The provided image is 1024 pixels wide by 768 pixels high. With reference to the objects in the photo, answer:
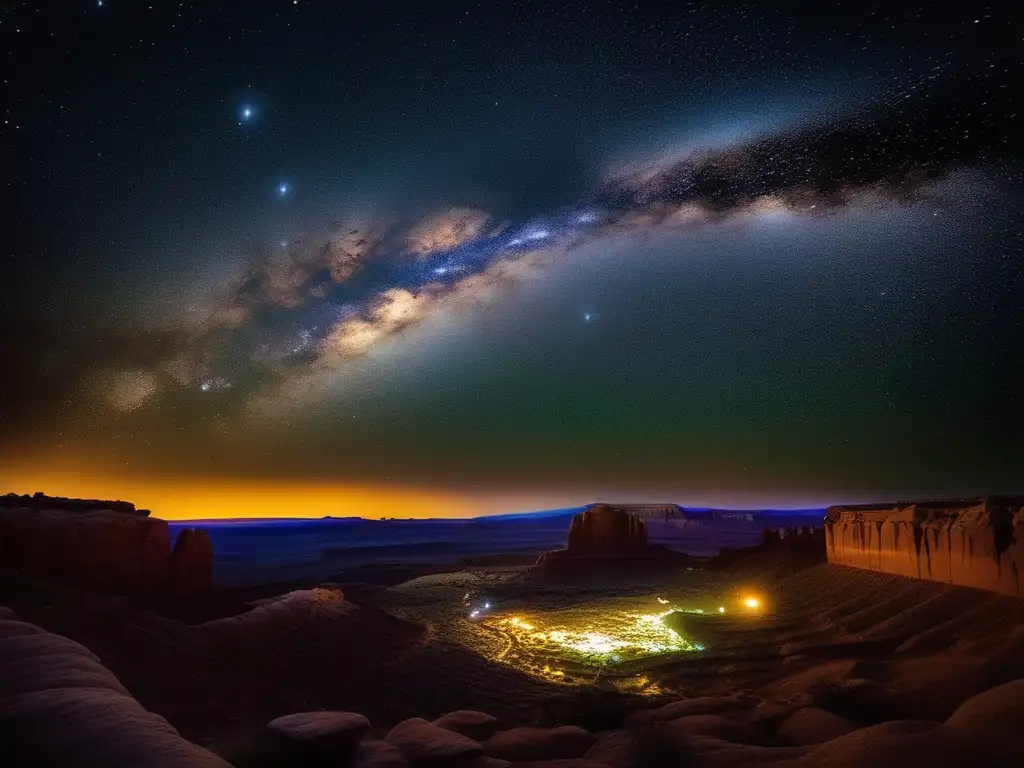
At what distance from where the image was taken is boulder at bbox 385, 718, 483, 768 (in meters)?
9.99

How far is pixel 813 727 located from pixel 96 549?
2300cm

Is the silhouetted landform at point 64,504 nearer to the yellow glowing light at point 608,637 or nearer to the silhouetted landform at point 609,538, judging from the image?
the yellow glowing light at point 608,637

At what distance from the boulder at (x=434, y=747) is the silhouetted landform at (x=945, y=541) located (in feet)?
49.1

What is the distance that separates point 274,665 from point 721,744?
1414 centimetres

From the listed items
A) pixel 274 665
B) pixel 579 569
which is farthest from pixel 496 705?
pixel 579 569

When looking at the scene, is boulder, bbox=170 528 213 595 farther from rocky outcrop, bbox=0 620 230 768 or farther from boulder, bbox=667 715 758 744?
boulder, bbox=667 715 758 744

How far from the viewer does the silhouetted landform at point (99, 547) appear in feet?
62.5

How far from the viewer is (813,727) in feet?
35.6

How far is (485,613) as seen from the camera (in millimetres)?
35188

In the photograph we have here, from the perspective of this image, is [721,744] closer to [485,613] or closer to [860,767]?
[860,767]

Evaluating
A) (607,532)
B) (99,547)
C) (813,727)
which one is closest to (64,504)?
(99,547)

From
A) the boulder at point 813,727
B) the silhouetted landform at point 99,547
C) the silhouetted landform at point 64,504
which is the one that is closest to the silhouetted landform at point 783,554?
the boulder at point 813,727

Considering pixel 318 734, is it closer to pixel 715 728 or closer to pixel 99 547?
pixel 715 728

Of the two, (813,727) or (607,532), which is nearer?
(813,727)
